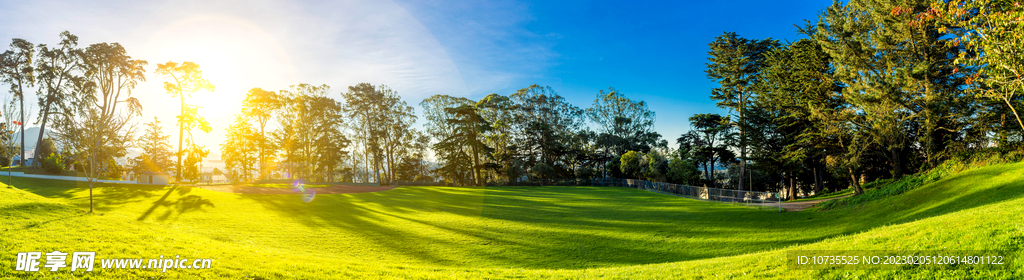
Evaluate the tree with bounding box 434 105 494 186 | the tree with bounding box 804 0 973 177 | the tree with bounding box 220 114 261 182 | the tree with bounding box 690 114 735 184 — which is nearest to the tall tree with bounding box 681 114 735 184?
the tree with bounding box 690 114 735 184

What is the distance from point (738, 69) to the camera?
38.0 meters

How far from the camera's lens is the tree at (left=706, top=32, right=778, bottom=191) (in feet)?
123

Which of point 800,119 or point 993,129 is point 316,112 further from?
point 993,129

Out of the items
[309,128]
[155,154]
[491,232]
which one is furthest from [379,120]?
[491,232]

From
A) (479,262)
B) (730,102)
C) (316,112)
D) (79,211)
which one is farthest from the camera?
(316,112)

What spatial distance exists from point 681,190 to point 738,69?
15.5 metres

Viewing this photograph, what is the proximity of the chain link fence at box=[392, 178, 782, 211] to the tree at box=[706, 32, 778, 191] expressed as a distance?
29.7ft

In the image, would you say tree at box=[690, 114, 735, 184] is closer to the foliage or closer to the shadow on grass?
the foliage

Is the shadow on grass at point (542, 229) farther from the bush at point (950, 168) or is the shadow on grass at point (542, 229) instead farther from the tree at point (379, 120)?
the tree at point (379, 120)

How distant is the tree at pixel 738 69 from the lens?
123 ft

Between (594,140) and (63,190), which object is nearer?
(63,190)

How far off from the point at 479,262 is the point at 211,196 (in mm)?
19790


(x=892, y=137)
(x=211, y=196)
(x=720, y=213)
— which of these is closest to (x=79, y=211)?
(x=211, y=196)

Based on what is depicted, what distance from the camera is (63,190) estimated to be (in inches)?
765
